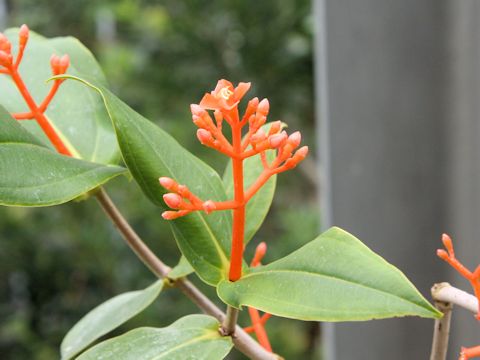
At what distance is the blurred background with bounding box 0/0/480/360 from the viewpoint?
0.88 meters

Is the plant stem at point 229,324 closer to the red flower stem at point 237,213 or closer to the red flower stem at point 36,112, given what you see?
the red flower stem at point 237,213

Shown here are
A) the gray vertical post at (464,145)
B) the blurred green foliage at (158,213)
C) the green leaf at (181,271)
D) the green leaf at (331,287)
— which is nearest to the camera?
the green leaf at (331,287)

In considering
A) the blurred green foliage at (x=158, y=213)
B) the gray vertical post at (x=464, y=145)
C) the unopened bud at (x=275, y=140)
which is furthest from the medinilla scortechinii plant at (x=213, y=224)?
the blurred green foliage at (x=158, y=213)

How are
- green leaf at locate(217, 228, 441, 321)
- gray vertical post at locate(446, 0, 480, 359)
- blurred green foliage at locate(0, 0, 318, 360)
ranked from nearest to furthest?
green leaf at locate(217, 228, 441, 321) < gray vertical post at locate(446, 0, 480, 359) < blurred green foliage at locate(0, 0, 318, 360)

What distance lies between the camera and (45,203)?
0.30 metres

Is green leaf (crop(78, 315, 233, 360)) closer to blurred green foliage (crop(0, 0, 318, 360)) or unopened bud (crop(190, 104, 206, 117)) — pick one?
unopened bud (crop(190, 104, 206, 117))

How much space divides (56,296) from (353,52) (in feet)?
3.14

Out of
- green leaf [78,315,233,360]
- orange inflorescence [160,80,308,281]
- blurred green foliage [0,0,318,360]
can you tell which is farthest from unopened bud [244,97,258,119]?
blurred green foliage [0,0,318,360]

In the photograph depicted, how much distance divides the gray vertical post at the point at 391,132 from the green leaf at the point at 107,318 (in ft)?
1.69

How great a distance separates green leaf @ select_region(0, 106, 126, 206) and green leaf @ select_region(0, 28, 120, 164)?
8 cm

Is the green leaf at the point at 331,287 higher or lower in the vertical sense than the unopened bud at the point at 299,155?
lower

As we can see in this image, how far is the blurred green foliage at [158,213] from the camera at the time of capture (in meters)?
1.50

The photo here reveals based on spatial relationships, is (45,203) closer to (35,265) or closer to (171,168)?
(171,168)

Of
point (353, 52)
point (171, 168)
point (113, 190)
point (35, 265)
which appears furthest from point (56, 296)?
point (171, 168)
